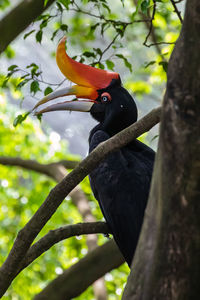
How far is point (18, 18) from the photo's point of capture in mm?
4801

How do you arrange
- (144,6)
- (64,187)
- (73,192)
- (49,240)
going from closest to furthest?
(64,187)
(49,240)
(144,6)
(73,192)

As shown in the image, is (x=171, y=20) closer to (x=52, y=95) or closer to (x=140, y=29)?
(x=140, y=29)

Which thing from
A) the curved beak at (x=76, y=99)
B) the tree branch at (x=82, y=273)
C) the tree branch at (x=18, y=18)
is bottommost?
the tree branch at (x=82, y=273)

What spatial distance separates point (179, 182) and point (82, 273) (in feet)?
10.5

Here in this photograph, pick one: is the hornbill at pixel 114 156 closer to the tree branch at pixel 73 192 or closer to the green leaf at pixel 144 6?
the green leaf at pixel 144 6

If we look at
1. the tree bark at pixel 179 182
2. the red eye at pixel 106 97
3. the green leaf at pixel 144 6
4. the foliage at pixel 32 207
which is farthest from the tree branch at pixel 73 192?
the tree bark at pixel 179 182

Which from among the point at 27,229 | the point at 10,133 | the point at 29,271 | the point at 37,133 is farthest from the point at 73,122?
the point at 27,229

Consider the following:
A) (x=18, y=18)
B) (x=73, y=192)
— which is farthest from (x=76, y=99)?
(x=73, y=192)

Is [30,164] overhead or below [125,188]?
below

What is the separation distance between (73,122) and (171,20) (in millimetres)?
2609

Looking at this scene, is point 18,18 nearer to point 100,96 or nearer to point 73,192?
point 100,96

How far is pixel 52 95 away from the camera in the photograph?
14.0 feet

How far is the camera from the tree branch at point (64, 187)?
2695mm

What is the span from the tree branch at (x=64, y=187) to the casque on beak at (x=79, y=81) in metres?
1.44
